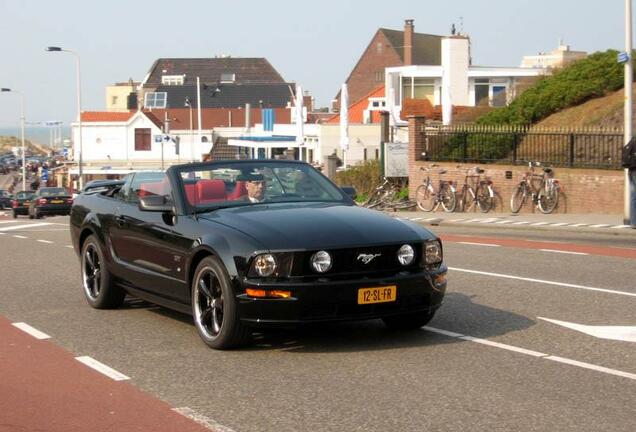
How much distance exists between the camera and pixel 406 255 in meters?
8.37

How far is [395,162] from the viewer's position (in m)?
34.9

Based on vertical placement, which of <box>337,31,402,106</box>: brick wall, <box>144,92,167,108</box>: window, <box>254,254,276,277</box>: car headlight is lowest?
<box>254,254,276,277</box>: car headlight

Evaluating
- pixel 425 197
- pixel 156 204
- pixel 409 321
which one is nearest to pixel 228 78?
pixel 425 197

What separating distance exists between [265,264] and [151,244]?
1888 millimetres

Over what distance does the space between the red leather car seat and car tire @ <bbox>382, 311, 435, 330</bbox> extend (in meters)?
1.84

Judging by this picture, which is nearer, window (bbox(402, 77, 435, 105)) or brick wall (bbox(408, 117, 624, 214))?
brick wall (bbox(408, 117, 624, 214))

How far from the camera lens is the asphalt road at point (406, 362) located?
6.34 meters

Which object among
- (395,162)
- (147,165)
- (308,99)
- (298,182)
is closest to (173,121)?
(147,165)

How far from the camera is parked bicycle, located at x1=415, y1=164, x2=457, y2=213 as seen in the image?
1233 inches

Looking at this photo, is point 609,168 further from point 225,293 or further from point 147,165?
point 147,165

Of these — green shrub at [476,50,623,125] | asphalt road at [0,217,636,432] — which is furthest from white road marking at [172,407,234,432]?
green shrub at [476,50,623,125]

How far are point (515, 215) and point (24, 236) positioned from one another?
12.8 m

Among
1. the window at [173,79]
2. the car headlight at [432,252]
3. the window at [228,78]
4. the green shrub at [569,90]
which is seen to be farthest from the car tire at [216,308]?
the window at [228,78]

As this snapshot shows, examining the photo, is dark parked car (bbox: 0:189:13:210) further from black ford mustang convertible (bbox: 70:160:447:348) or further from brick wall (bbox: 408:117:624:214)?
black ford mustang convertible (bbox: 70:160:447:348)
